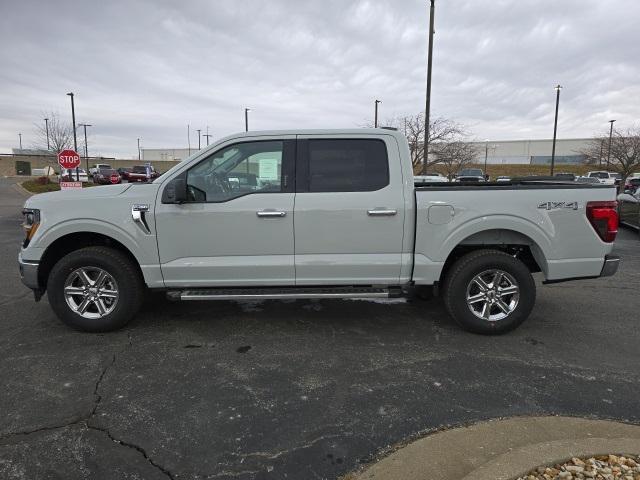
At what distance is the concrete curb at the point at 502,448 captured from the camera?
2396 mm

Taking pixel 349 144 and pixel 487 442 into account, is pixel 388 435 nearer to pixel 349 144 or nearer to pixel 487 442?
pixel 487 442

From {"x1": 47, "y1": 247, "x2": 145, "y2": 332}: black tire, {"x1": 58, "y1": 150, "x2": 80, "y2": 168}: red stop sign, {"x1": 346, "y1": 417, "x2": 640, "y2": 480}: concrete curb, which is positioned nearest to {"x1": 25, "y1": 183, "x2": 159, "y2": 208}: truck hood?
{"x1": 47, "y1": 247, "x2": 145, "y2": 332}: black tire

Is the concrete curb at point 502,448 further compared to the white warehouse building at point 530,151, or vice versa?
the white warehouse building at point 530,151

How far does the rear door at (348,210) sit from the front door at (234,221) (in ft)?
0.46

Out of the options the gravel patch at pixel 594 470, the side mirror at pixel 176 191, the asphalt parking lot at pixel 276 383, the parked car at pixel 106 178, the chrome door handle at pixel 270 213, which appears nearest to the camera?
the gravel patch at pixel 594 470

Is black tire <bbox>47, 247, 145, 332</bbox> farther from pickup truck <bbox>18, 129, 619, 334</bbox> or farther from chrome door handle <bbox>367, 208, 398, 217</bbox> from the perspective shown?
chrome door handle <bbox>367, 208, 398, 217</bbox>

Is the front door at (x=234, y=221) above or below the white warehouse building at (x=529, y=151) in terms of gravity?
below

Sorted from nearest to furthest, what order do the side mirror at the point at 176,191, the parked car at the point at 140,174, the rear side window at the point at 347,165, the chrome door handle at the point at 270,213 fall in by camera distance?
the side mirror at the point at 176,191
the chrome door handle at the point at 270,213
the rear side window at the point at 347,165
the parked car at the point at 140,174

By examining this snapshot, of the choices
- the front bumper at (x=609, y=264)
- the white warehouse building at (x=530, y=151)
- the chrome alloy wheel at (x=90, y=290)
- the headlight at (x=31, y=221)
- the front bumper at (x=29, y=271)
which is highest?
the white warehouse building at (x=530, y=151)

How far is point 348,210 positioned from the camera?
13.8 feet

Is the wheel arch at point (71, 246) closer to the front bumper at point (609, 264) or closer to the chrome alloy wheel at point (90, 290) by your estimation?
the chrome alloy wheel at point (90, 290)

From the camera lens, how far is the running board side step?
4250 millimetres

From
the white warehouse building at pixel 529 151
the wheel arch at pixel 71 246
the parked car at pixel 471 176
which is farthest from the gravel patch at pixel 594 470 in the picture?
the white warehouse building at pixel 529 151

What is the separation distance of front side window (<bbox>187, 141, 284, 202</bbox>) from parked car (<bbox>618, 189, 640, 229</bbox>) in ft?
37.6
